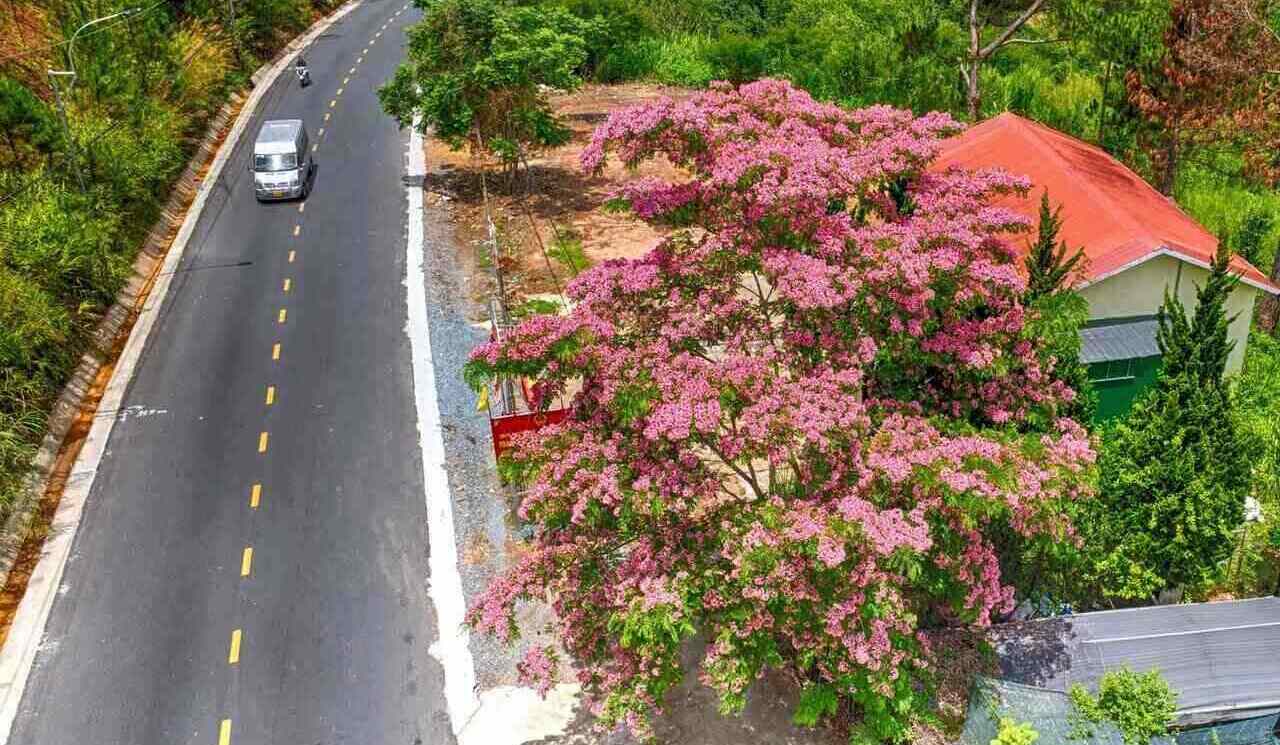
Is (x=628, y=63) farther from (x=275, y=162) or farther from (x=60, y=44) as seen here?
(x=60, y=44)

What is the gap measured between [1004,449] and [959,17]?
4267 centimetres

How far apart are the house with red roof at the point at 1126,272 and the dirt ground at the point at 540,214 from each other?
1402 cm

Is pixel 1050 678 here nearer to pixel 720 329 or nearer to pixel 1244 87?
pixel 720 329

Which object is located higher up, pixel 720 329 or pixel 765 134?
pixel 765 134

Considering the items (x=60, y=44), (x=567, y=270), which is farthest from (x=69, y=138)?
(x=567, y=270)

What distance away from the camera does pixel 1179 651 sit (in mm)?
15891

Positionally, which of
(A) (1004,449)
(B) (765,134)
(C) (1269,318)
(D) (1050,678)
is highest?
(B) (765,134)

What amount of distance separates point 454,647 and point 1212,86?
27.9 metres

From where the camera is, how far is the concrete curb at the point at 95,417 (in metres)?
18.6

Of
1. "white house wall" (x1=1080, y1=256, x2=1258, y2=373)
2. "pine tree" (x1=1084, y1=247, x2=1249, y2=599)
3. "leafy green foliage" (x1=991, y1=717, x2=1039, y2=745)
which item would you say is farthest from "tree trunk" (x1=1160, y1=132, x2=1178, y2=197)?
"leafy green foliage" (x1=991, y1=717, x2=1039, y2=745)

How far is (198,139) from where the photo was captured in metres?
41.3

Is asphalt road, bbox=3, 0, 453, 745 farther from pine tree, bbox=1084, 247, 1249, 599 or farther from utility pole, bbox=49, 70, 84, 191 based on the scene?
pine tree, bbox=1084, 247, 1249, 599

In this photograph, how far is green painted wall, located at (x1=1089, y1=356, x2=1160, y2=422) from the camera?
2223 centimetres

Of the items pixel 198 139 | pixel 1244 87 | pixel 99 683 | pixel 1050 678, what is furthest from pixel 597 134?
pixel 198 139
